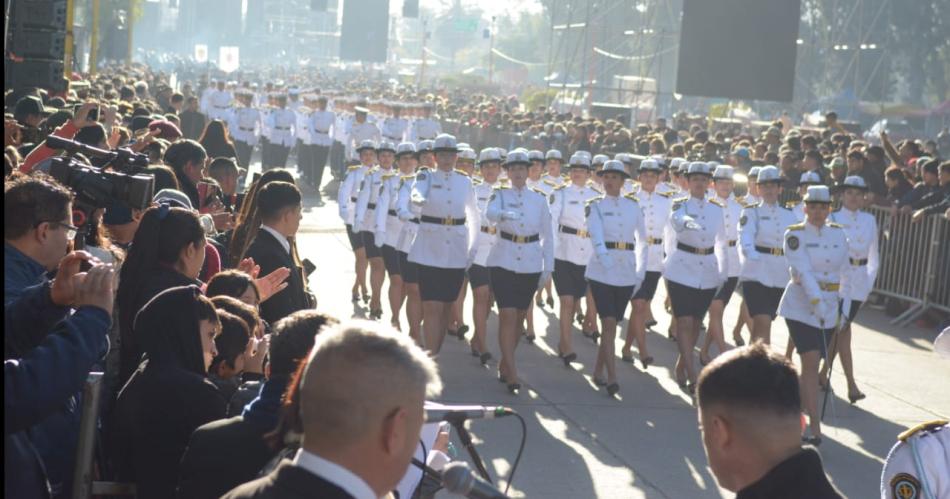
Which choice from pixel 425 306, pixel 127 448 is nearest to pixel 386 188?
pixel 425 306

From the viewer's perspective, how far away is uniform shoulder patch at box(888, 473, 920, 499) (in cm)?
415

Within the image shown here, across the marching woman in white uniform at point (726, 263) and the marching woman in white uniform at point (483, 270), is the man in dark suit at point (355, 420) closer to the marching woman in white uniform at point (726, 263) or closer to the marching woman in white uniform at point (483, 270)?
the marching woman in white uniform at point (483, 270)

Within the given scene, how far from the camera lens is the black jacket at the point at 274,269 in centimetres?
702

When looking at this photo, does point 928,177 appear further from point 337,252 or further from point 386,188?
point 337,252

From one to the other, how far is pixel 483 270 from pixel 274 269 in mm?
5886

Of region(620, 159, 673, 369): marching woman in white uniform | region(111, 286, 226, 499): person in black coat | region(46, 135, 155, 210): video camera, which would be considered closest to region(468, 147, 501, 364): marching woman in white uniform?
region(620, 159, 673, 369): marching woman in white uniform

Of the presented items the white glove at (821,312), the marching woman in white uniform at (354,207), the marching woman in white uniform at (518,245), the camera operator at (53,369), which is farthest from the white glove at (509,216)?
the camera operator at (53,369)

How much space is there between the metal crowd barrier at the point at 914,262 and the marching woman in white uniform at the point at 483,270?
5247 millimetres

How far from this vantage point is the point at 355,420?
2809 mm

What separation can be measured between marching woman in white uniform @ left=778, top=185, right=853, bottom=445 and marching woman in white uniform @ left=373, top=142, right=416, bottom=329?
4.34 meters

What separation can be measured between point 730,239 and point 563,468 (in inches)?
218

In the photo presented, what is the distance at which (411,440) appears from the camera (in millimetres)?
2877

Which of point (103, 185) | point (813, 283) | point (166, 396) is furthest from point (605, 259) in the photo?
point (166, 396)

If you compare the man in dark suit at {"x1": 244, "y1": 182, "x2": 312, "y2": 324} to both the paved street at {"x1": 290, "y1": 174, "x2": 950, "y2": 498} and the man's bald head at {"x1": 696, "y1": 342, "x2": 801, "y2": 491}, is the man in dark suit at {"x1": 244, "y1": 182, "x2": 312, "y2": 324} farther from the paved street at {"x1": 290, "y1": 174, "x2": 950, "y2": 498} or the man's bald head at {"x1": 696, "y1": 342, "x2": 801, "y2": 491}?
the man's bald head at {"x1": 696, "y1": 342, "x2": 801, "y2": 491}
